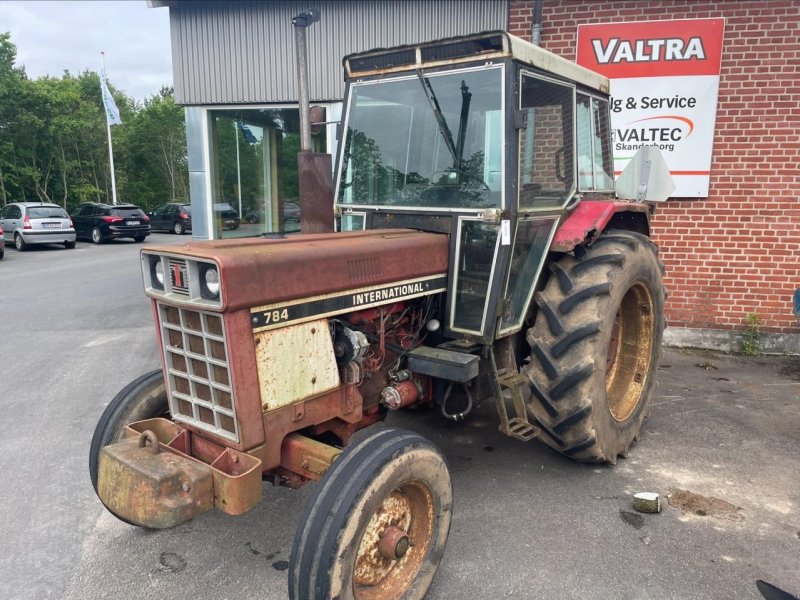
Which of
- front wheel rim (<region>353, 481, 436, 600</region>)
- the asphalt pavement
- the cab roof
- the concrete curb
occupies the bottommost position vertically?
the asphalt pavement

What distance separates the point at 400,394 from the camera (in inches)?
127

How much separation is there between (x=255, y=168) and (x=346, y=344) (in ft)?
24.9

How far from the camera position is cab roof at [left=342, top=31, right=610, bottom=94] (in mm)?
3059

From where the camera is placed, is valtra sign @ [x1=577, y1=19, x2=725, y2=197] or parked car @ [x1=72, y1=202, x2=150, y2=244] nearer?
valtra sign @ [x1=577, y1=19, x2=725, y2=197]

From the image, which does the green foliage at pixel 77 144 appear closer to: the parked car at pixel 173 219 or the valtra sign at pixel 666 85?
the parked car at pixel 173 219

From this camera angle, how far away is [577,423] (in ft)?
11.1

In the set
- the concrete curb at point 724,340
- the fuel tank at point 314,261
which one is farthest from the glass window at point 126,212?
the fuel tank at point 314,261

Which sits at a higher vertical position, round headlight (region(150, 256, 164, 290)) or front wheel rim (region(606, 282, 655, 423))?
round headlight (region(150, 256, 164, 290))

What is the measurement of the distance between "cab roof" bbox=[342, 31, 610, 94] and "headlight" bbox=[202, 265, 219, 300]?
1.71 m

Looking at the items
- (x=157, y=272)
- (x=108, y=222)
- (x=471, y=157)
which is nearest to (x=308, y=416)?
(x=157, y=272)

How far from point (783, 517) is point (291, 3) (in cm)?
750

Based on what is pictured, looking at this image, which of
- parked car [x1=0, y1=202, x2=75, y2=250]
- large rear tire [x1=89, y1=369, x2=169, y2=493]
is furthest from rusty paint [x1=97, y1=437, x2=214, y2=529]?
parked car [x1=0, y1=202, x2=75, y2=250]

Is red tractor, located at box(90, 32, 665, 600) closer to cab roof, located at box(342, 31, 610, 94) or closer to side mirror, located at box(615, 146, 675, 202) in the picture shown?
cab roof, located at box(342, 31, 610, 94)

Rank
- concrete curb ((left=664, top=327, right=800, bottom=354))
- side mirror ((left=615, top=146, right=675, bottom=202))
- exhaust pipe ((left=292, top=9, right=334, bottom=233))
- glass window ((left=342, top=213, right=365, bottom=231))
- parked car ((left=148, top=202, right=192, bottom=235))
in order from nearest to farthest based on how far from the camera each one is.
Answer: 1. exhaust pipe ((left=292, top=9, right=334, bottom=233))
2. glass window ((left=342, top=213, right=365, bottom=231))
3. side mirror ((left=615, top=146, right=675, bottom=202))
4. concrete curb ((left=664, top=327, right=800, bottom=354))
5. parked car ((left=148, top=202, right=192, bottom=235))
